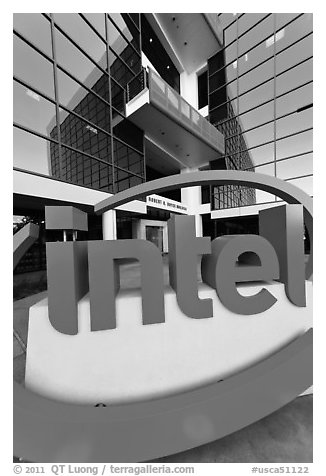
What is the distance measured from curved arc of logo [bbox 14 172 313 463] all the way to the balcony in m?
12.4

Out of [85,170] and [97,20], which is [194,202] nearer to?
[85,170]

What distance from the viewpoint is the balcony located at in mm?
11312

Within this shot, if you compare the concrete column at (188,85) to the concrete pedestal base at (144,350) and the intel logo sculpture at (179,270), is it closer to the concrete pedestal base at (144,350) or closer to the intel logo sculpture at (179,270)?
the intel logo sculpture at (179,270)

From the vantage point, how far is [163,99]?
1175 cm

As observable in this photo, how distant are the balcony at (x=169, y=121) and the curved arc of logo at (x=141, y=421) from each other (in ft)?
40.7

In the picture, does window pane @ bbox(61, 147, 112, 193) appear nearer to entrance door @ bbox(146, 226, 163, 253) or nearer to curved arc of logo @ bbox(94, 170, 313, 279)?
entrance door @ bbox(146, 226, 163, 253)

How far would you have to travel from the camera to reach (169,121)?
42.5ft

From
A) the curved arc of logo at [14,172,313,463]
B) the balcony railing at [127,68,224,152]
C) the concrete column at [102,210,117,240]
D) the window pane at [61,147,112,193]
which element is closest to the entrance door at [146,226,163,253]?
the concrete column at [102,210,117,240]

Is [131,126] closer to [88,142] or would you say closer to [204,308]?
[88,142]

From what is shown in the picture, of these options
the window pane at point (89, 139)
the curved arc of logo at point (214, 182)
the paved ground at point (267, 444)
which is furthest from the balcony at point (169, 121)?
the paved ground at point (267, 444)

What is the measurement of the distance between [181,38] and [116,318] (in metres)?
21.9

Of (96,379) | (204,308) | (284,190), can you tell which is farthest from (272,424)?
(284,190)

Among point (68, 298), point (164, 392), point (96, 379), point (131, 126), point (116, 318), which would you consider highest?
point (131, 126)

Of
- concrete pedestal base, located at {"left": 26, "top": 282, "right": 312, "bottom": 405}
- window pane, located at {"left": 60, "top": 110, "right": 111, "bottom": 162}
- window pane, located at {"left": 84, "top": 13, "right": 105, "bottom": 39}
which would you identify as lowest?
concrete pedestal base, located at {"left": 26, "top": 282, "right": 312, "bottom": 405}
